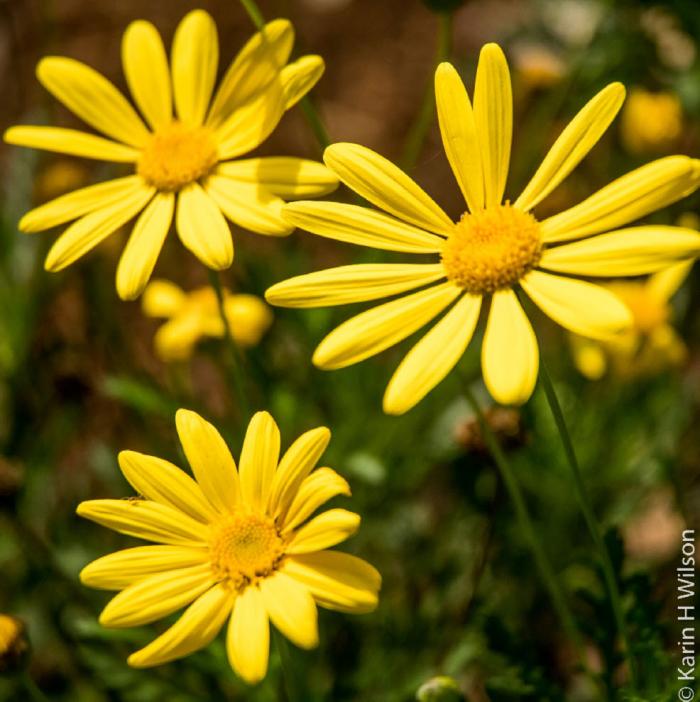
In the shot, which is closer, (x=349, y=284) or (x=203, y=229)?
(x=349, y=284)

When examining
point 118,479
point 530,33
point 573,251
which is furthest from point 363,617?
point 530,33

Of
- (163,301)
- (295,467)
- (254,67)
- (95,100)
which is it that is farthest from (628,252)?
(163,301)

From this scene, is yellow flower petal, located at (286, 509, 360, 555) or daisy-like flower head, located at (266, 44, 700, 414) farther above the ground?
daisy-like flower head, located at (266, 44, 700, 414)

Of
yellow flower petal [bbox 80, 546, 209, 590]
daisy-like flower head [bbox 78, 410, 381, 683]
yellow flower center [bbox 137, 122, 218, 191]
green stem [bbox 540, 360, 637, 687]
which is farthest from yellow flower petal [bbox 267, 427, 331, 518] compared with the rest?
yellow flower center [bbox 137, 122, 218, 191]

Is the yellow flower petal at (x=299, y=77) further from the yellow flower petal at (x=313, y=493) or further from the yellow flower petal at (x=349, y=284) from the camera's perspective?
the yellow flower petal at (x=313, y=493)

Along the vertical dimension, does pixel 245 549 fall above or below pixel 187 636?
above

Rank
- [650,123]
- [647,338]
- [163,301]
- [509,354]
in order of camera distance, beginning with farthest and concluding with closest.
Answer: [650,123] < [163,301] < [647,338] < [509,354]

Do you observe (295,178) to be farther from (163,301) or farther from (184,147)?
(163,301)

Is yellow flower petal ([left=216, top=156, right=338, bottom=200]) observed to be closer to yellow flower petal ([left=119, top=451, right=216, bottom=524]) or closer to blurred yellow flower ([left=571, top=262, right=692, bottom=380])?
yellow flower petal ([left=119, top=451, right=216, bottom=524])
